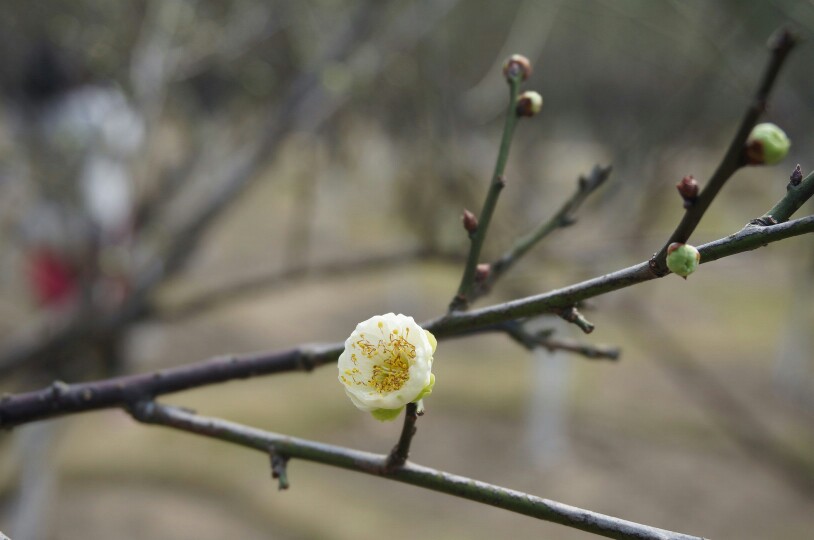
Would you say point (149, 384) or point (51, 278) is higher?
point (149, 384)

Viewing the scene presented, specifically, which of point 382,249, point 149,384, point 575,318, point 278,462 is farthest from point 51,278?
point 575,318

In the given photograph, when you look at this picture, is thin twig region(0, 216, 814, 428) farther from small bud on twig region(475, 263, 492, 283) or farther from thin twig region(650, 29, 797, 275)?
thin twig region(650, 29, 797, 275)

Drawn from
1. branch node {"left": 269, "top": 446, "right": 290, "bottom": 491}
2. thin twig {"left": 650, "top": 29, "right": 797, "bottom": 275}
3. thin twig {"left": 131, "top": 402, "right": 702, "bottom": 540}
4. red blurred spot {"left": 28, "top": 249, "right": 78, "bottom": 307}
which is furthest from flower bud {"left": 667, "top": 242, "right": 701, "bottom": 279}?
red blurred spot {"left": 28, "top": 249, "right": 78, "bottom": 307}

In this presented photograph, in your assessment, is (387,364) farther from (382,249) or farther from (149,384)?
(382,249)

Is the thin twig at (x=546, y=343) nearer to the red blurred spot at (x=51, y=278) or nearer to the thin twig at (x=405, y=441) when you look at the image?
the thin twig at (x=405, y=441)

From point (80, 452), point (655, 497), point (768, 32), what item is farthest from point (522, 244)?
point (80, 452)

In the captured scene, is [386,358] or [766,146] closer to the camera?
[766,146]
